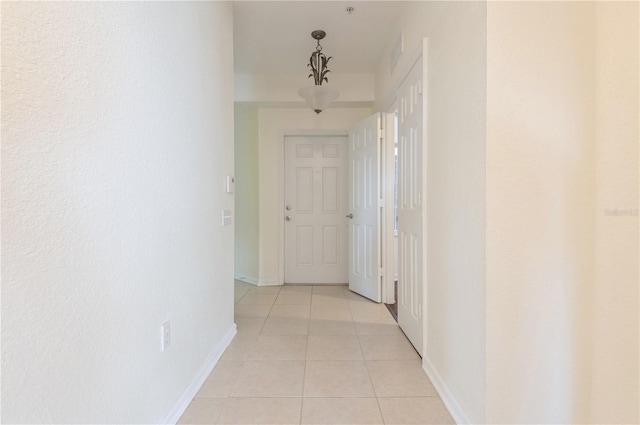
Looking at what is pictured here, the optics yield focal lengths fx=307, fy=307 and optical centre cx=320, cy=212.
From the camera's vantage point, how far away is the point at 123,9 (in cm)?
105

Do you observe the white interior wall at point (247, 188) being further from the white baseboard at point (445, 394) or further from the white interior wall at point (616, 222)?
the white interior wall at point (616, 222)

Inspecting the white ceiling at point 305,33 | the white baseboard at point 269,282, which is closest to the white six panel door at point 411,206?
the white ceiling at point 305,33

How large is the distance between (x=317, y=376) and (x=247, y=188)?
269 cm

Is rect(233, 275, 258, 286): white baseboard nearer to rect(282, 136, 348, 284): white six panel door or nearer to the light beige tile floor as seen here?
rect(282, 136, 348, 284): white six panel door

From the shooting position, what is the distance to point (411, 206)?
2137mm

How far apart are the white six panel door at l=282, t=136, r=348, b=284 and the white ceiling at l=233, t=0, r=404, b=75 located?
987 mm

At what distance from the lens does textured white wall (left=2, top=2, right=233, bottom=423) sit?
2.34ft

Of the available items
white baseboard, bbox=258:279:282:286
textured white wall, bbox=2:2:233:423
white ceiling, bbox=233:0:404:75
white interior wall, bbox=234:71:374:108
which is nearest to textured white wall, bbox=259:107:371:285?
white baseboard, bbox=258:279:282:286

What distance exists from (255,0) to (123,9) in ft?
5.04

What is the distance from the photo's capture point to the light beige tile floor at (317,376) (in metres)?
1.46

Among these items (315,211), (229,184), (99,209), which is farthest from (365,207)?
(99,209)

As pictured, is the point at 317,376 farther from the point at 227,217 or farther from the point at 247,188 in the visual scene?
the point at 247,188

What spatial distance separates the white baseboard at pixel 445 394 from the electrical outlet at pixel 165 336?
4.39 feet

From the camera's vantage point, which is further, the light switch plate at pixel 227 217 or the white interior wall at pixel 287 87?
the white interior wall at pixel 287 87
